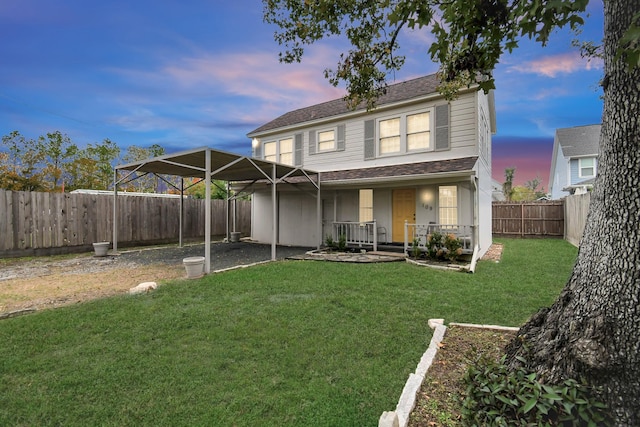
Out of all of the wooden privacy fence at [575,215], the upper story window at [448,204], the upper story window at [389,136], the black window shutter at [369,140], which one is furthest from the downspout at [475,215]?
the wooden privacy fence at [575,215]

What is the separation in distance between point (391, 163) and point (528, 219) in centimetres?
962

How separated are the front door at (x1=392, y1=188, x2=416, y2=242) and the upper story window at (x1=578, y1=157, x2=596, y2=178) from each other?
1743 centimetres

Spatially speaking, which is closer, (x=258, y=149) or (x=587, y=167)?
(x=258, y=149)

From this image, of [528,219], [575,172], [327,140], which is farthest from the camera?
[575,172]

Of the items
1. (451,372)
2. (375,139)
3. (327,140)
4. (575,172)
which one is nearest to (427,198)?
(375,139)

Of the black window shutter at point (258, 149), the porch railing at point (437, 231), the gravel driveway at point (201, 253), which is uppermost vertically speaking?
the black window shutter at point (258, 149)

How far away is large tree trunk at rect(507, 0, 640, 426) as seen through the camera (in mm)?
1799

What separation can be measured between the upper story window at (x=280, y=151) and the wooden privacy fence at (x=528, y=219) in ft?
37.7

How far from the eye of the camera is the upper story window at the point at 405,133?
10.0m

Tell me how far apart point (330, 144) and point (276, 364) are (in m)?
10.2

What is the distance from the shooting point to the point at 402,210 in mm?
10531

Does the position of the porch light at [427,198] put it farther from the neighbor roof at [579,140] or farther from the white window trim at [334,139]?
the neighbor roof at [579,140]

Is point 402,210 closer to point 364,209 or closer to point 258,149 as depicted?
point 364,209

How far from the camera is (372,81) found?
17.6 feet
